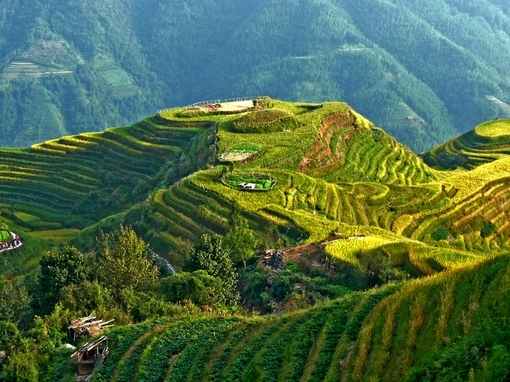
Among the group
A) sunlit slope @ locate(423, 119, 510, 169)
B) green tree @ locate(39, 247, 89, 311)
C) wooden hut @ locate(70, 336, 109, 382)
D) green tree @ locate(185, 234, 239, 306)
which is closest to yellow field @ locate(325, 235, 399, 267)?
green tree @ locate(185, 234, 239, 306)

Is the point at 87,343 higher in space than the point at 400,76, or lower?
higher

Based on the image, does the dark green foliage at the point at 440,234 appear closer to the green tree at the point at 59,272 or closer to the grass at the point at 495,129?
the green tree at the point at 59,272

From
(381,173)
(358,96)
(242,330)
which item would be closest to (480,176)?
(381,173)

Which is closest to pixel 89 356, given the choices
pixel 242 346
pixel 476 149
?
pixel 242 346

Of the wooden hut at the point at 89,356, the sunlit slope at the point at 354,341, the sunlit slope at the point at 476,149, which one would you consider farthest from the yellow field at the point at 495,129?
the wooden hut at the point at 89,356

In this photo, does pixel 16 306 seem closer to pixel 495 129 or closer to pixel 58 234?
pixel 58 234

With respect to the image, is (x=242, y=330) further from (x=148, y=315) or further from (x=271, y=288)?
(x=271, y=288)

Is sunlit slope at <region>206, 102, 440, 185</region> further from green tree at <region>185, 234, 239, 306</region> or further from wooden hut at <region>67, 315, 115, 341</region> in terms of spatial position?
wooden hut at <region>67, 315, 115, 341</region>
